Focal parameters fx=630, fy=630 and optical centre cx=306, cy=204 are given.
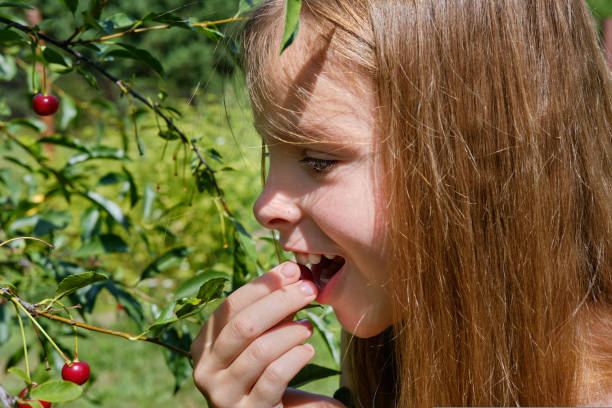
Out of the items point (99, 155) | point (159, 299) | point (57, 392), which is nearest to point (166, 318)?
point (57, 392)

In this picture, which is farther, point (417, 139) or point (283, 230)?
point (283, 230)

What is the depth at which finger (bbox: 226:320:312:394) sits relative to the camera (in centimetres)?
121

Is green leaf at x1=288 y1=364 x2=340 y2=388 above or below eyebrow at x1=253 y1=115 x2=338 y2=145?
below

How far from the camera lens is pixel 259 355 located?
121cm

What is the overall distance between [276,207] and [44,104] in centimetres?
63

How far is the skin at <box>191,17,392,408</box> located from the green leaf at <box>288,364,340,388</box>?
1.4 inches

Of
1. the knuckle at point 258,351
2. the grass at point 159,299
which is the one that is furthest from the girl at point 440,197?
the grass at point 159,299

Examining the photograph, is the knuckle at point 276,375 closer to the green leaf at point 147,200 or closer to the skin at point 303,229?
the skin at point 303,229

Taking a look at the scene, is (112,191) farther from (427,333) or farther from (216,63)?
(427,333)

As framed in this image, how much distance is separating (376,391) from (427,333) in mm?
390

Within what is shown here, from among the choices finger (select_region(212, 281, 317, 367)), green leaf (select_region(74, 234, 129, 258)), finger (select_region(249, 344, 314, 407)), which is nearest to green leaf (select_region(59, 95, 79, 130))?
green leaf (select_region(74, 234, 129, 258))

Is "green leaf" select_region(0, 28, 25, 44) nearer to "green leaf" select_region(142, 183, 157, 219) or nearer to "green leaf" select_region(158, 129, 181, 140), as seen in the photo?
"green leaf" select_region(158, 129, 181, 140)

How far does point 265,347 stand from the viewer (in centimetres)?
122

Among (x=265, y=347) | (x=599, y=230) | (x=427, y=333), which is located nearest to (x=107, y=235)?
(x=265, y=347)
